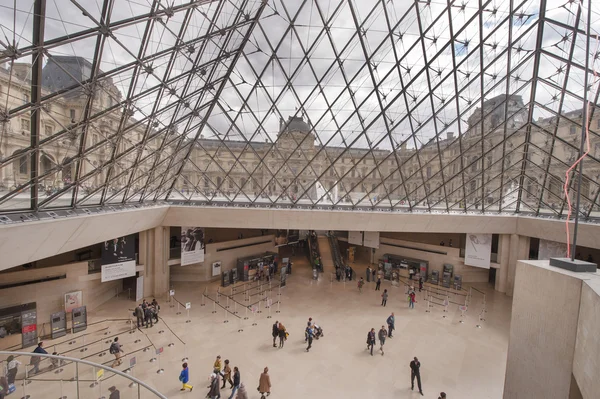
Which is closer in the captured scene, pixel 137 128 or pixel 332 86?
pixel 137 128

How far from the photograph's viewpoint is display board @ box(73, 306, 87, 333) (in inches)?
501

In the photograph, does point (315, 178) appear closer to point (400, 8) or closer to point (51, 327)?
point (400, 8)

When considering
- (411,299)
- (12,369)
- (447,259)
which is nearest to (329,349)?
(411,299)

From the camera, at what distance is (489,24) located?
529 inches

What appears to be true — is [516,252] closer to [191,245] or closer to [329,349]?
[329,349]

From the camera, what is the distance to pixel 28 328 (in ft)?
37.3

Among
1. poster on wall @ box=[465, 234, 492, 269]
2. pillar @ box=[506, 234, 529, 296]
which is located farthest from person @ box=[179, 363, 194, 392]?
pillar @ box=[506, 234, 529, 296]

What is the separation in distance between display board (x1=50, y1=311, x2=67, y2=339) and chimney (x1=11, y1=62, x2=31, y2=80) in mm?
9564

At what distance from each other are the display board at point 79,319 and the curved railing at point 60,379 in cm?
674

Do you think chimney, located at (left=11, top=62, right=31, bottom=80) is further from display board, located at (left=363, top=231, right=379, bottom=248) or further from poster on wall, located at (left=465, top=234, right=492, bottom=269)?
poster on wall, located at (left=465, top=234, right=492, bottom=269)

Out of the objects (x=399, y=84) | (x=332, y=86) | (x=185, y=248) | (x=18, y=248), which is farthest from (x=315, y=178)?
(x=18, y=248)

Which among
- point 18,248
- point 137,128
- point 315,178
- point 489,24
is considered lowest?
point 18,248

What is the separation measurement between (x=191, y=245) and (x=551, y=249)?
20.3 m

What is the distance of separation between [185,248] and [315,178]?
338 inches
